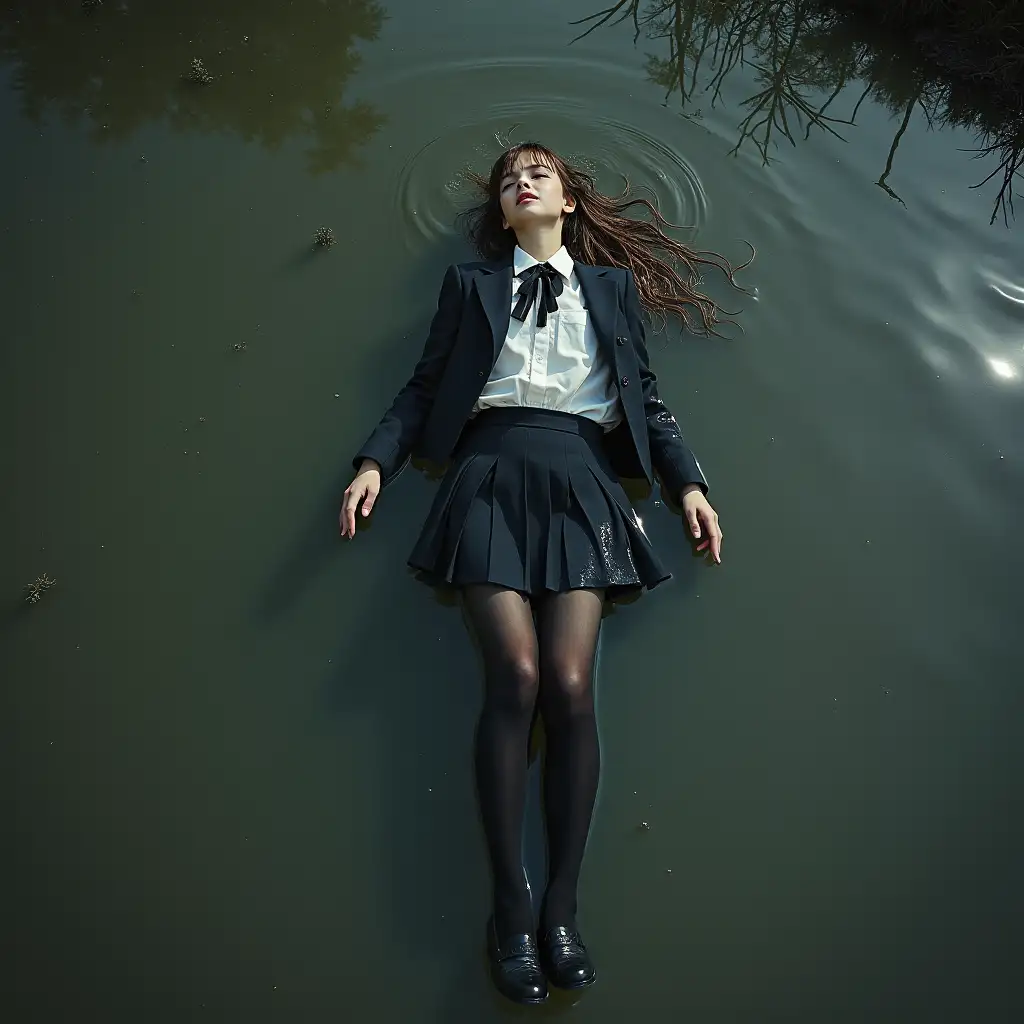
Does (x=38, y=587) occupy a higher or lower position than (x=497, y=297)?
lower

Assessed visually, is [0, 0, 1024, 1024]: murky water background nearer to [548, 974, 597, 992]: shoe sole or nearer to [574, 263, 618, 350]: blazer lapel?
[548, 974, 597, 992]: shoe sole

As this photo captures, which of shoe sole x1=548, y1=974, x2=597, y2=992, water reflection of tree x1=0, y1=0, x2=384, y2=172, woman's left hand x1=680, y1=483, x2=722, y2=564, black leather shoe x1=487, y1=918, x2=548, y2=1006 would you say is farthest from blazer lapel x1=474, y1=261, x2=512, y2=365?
shoe sole x1=548, y1=974, x2=597, y2=992

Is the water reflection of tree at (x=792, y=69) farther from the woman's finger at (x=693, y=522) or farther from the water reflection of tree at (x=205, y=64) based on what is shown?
the woman's finger at (x=693, y=522)

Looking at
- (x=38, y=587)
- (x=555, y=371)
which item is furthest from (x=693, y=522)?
(x=38, y=587)

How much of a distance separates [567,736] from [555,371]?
4.11ft

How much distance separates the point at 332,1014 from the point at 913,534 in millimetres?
2464

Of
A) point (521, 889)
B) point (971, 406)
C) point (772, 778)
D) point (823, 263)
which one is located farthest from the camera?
Answer: point (823, 263)

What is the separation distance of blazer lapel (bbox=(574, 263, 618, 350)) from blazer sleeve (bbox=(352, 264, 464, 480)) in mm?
455

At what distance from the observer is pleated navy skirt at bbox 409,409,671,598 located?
9.68ft

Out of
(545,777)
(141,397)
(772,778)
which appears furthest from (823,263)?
(141,397)

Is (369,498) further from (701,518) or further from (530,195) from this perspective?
(530,195)

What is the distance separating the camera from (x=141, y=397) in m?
3.70

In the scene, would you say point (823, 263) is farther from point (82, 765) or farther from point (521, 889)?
point (82, 765)

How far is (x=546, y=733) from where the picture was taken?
283cm
